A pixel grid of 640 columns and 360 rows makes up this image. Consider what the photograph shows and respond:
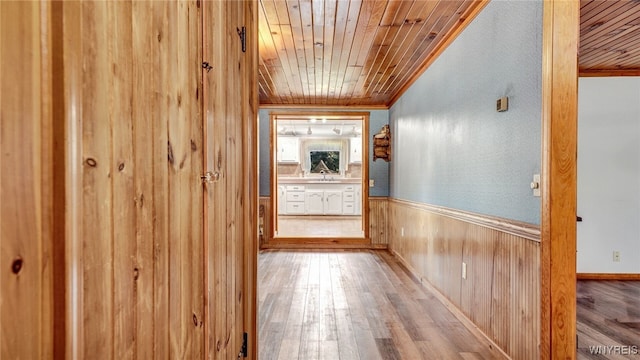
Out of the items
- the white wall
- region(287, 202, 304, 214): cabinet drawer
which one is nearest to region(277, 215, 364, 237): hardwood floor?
region(287, 202, 304, 214): cabinet drawer

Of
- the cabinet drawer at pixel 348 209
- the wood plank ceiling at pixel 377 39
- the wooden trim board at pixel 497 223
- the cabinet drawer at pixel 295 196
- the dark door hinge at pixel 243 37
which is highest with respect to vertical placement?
the wood plank ceiling at pixel 377 39

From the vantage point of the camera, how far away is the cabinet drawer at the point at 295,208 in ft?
29.5

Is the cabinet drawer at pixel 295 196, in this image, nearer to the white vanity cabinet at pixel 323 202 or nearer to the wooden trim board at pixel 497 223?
the white vanity cabinet at pixel 323 202

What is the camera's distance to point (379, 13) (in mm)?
2498

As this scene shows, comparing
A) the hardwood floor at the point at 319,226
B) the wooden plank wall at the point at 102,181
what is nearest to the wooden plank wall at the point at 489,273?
the wooden plank wall at the point at 102,181

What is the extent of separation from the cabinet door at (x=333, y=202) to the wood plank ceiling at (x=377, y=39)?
4.68 metres

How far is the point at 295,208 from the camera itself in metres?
9.00

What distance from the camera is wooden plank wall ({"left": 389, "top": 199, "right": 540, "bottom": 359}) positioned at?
1.81 meters

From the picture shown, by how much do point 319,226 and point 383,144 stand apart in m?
2.85

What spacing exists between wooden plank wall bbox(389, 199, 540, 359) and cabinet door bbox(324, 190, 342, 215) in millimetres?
5298

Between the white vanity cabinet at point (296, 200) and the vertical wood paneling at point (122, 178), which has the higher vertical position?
the vertical wood paneling at point (122, 178)

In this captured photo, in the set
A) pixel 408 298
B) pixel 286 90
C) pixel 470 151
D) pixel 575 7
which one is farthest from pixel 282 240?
pixel 575 7

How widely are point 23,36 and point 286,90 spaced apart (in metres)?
4.49

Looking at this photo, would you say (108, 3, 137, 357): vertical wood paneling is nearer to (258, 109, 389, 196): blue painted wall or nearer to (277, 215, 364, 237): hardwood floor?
(258, 109, 389, 196): blue painted wall
